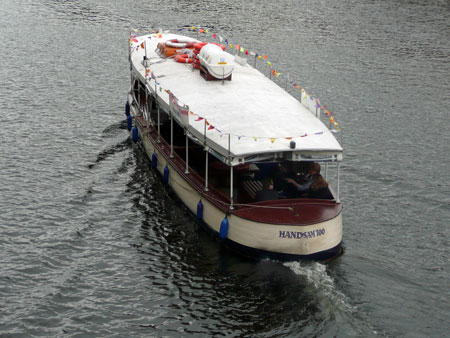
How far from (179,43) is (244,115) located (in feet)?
42.4

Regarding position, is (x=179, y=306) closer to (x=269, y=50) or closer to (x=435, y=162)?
(x=435, y=162)

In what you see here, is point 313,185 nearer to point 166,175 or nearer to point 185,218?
point 185,218

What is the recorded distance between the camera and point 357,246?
103 feet

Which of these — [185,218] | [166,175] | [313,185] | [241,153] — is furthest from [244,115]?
[166,175]

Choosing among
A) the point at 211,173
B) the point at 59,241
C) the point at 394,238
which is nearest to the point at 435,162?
the point at 394,238

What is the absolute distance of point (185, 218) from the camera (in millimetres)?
33938

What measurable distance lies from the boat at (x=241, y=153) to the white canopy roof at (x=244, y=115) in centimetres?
5

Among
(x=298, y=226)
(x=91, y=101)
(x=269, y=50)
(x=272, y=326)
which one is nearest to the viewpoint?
(x=272, y=326)

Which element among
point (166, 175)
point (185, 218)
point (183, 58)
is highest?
point (183, 58)

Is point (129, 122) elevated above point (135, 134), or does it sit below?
above

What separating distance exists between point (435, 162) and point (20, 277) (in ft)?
80.1

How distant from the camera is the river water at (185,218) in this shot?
2634cm

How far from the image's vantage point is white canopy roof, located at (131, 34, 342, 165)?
94.7 feet

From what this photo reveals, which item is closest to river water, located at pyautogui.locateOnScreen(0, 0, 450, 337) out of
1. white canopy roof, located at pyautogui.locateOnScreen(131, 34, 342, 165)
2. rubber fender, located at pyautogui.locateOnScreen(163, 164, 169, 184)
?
rubber fender, located at pyautogui.locateOnScreen(163, 164, 169, 184)
